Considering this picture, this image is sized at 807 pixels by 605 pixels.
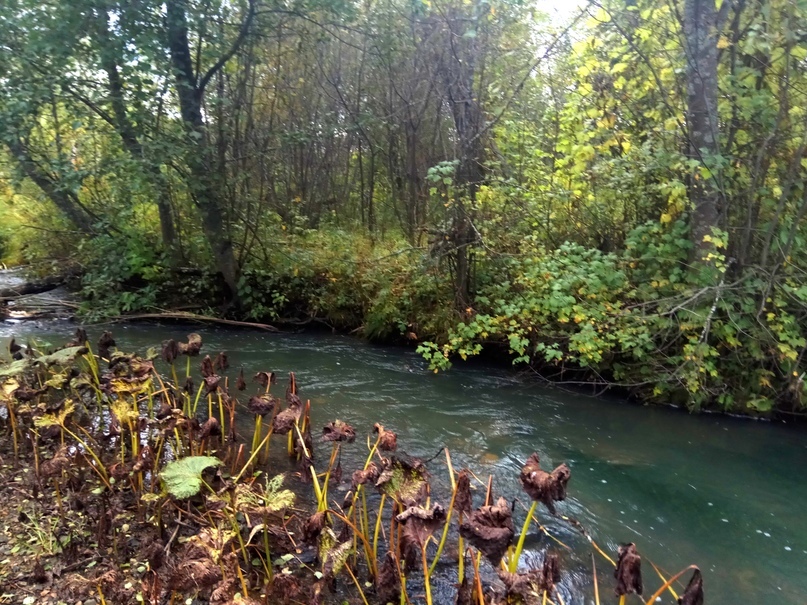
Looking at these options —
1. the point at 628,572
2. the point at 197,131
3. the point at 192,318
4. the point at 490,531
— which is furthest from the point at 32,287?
the point at 628,572

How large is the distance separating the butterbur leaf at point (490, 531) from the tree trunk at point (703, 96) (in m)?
5.27

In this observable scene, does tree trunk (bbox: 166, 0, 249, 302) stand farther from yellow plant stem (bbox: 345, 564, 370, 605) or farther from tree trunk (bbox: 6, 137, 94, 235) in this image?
yellow plant stem (bbox: 345, 564, 370, 605)

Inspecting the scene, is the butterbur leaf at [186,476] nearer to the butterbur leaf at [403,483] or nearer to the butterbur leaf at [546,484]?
the butterbur leaf at [403,483]

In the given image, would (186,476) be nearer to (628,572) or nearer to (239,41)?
(628,572)

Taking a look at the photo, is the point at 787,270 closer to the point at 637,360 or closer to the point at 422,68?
the point at 637,360

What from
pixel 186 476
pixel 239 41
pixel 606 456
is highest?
pixel 239 41

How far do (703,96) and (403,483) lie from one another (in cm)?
598

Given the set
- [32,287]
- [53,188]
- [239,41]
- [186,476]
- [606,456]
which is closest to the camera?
[186,476]

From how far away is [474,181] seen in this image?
28.6 ft

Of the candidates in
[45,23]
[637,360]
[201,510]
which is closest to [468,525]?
[201,510]

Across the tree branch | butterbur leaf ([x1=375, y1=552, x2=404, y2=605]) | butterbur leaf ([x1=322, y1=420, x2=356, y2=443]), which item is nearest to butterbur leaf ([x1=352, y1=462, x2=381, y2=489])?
butterbur leaf ([x1=375, y1=552, x2=404, y2=605])

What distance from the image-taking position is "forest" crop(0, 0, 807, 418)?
667 centimetres

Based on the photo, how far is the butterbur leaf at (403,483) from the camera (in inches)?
114

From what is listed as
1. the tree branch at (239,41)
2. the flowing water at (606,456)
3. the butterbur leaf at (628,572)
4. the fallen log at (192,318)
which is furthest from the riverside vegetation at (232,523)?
the tree branch at (239,41)
